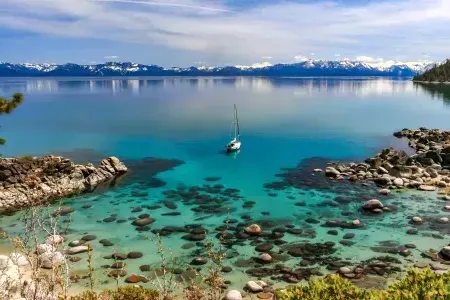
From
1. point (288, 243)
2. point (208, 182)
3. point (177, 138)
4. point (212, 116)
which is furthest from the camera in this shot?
point (212, 116)

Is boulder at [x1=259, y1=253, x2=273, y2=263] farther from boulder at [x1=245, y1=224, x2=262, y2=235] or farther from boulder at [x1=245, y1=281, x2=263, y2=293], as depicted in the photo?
boulder at [x1=245, y1=224, x2=262, y2=235]

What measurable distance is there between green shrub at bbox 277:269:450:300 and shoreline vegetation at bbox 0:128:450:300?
0.03m

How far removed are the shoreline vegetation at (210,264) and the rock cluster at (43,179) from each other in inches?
7.2

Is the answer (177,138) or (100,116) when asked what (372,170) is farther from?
(100,116)

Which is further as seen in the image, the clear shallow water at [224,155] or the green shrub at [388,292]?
the clear shallow water at [224,155]

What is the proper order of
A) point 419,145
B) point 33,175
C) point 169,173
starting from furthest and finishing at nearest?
point 419,145
point 169,173
point 33,175

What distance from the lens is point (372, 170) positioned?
44.8 m

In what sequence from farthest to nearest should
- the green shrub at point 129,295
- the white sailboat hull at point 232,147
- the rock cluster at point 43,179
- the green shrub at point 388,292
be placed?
the white sailboat hull at point 232,147, the rock cluster at point 43,179, the green shrub at point 129,295, the green shrub at point 388,292

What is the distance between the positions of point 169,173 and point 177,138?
26.3 m

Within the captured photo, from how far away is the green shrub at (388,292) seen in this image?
458 inches

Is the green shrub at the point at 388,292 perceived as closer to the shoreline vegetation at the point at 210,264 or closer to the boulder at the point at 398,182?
the shoreline vegetation at the point at 210,264

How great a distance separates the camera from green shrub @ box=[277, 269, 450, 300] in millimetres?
11625

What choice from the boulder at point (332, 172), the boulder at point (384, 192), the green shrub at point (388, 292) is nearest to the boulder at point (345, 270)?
the green shrub at point (388, 292)

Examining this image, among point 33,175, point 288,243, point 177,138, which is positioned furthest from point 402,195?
point 177,138
